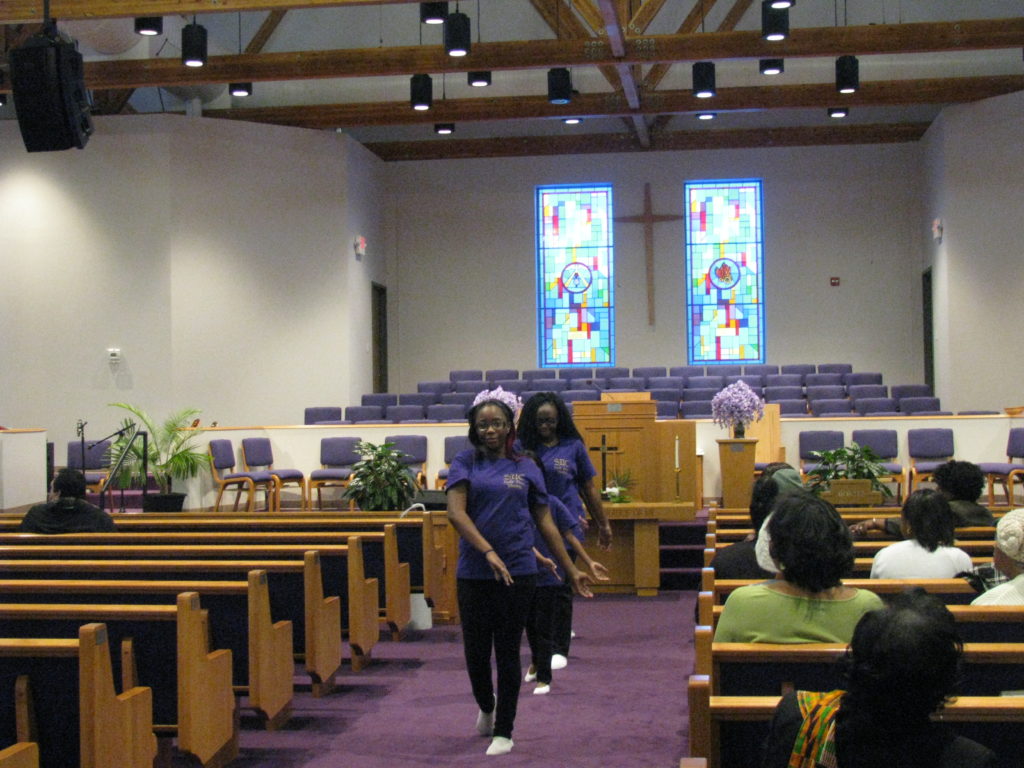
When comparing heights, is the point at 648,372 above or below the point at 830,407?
above

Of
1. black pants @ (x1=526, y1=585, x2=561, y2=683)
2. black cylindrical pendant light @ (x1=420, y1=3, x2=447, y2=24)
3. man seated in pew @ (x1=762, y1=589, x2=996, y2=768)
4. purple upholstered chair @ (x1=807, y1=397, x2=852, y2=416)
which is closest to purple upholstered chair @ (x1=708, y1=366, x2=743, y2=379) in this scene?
purple upholstered chair @ (x1=807, y1=397, x2=852, y2=416)

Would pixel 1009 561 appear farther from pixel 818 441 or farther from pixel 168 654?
pixel 818 441

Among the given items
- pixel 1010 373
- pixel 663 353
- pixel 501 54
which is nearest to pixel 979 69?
pixel 1010 373

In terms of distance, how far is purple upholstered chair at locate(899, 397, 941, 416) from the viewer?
12680 mm

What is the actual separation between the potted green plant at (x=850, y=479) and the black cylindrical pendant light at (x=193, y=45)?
22.7 feet

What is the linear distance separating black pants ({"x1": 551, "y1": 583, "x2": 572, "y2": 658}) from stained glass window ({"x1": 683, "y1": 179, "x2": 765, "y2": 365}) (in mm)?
11053

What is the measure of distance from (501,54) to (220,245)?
4367 millimetres

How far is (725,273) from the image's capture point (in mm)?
16172

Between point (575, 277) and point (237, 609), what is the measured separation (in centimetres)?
1282

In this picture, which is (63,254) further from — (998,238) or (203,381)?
(998,238)

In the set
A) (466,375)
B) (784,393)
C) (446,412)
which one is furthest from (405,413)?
(784,393)

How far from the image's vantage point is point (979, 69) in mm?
14203

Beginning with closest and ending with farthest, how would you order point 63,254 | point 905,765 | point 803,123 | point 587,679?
point 905,765 → point 587,679 → point 63,254 → point 803,123

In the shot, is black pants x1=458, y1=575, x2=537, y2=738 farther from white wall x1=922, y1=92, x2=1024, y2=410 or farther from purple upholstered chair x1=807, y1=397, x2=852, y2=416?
white wall x1=922, y1=92, x2=1024, y2=410
